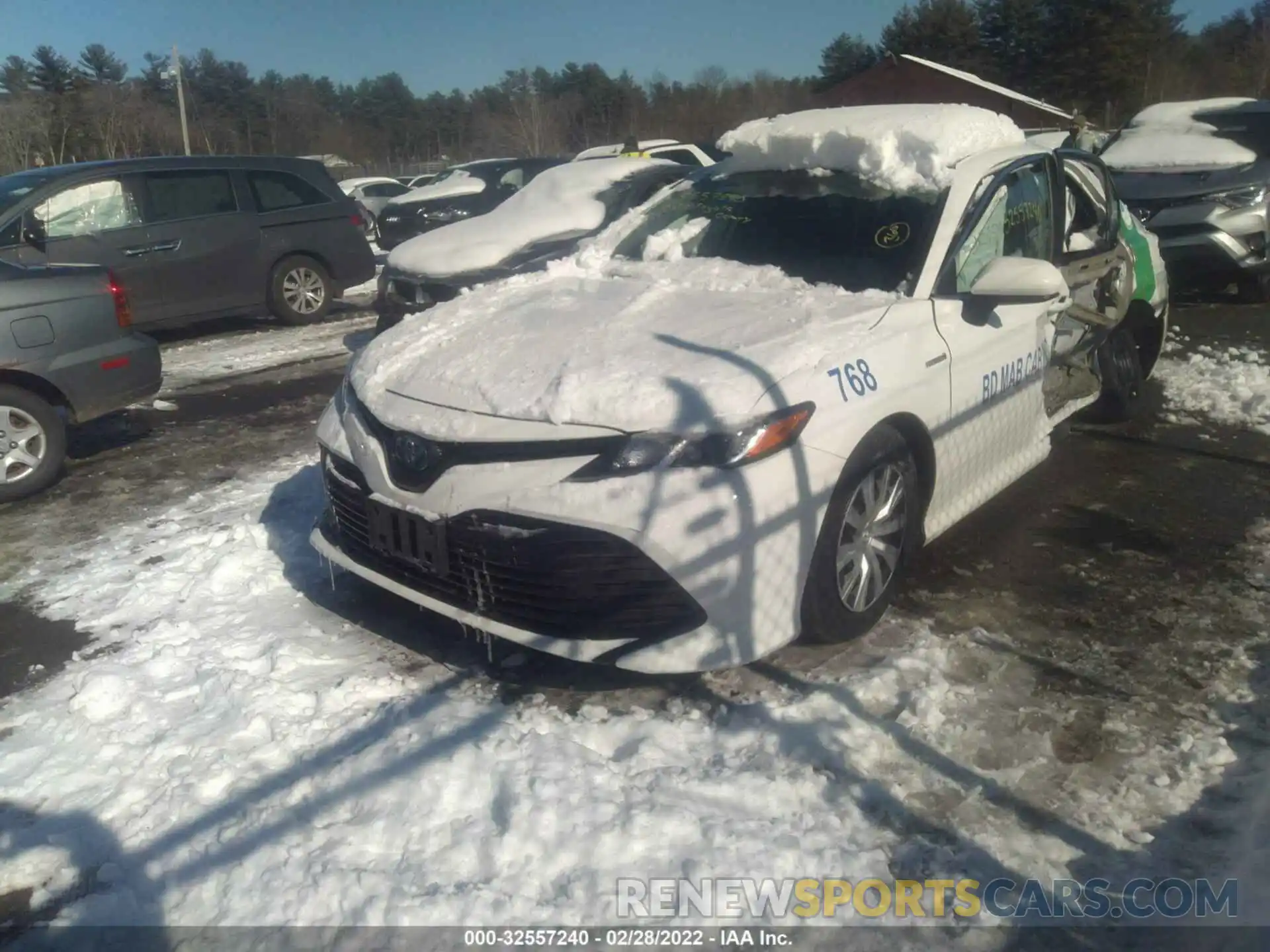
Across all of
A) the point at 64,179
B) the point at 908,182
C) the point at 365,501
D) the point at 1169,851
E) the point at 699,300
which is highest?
the point at 64,179

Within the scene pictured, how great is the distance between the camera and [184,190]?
955 cm

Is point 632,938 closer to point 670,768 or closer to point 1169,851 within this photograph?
point 670,768

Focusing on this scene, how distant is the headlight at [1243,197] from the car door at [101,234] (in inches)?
386

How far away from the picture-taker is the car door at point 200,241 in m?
9.27

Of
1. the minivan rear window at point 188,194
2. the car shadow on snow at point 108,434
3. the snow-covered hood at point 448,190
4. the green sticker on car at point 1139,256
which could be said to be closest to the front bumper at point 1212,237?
the green sticker on car at point 1139,256

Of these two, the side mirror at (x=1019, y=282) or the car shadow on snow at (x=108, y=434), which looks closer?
the side mirror at (x=1019, y=282)

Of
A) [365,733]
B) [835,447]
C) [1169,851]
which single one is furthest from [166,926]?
[1169,851]

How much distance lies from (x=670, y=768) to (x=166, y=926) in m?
1.34

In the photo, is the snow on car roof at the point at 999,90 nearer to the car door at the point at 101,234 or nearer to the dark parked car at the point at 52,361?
the car door at the point at 101,234

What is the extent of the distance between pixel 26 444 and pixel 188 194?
4912mm

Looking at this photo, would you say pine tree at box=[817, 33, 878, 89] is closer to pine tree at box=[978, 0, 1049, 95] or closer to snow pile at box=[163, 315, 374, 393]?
pine tree at box=[978, 0, 1049, 95]

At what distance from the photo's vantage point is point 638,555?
2.91 metres

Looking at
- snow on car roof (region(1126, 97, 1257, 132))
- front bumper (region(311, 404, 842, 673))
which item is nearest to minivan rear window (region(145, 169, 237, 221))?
front bumper (region(311, 404, 842, 673))

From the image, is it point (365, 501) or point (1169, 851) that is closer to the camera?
point (1169, 851)
